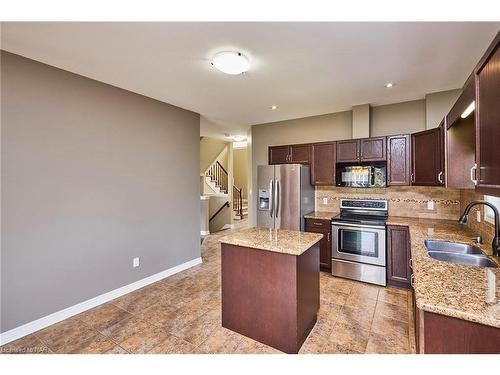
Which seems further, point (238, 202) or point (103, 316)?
point (238, 202)

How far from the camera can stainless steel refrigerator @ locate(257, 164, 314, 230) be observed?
152 inches

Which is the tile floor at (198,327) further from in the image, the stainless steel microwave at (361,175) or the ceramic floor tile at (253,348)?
the stainless steel microwave at (361,175)

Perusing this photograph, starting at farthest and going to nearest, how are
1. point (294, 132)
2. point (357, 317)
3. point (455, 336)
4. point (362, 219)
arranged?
point (294, 132) < point (362, 219) < point (357, 317) < point (455, 336)

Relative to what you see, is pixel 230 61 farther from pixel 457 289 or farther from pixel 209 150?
pixel 209 150

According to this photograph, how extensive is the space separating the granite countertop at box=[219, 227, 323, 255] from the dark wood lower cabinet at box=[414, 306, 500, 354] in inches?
35.2

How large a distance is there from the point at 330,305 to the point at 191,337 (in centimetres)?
161

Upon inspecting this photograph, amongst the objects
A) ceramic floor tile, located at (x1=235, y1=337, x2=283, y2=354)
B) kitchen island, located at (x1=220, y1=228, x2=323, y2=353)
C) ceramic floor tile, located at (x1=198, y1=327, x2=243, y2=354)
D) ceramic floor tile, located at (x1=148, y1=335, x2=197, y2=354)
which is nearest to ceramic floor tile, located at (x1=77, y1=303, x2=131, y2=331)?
ceramic floor tile, located at (x1=148, y1=335, x2=197, y2=354)

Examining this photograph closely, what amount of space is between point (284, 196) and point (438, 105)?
2494mm

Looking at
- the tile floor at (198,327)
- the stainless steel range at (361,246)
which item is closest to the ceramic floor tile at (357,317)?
the tile floor at (198,327)

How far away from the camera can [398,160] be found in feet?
11.2

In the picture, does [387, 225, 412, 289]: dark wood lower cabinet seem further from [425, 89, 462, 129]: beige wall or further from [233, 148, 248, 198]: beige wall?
[233, 148, 248, 198]: beige wall

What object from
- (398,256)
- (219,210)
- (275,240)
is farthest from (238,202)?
(275,240)

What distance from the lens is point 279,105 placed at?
150 inches

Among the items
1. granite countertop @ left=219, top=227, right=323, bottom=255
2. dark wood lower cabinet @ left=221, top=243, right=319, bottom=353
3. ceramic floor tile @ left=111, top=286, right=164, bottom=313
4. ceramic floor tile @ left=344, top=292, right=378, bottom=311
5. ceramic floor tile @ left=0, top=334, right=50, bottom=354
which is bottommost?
ceramic floor tile @ left=0, top=334, right=50, bottom=354
